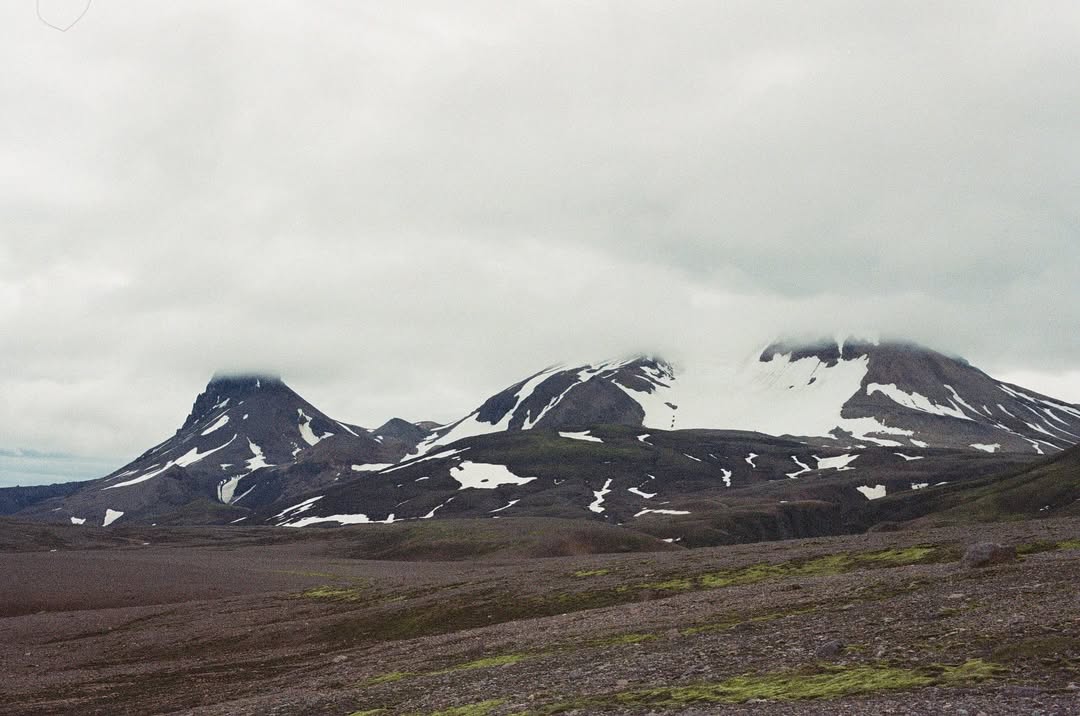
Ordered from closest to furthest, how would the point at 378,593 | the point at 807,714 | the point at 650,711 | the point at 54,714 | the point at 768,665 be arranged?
the point at 807,714 → the point at 650,711 → the point at 768,665 → the point at 54,714 → the point at 378,593

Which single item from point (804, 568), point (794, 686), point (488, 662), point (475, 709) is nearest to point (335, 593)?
point (804, 568)

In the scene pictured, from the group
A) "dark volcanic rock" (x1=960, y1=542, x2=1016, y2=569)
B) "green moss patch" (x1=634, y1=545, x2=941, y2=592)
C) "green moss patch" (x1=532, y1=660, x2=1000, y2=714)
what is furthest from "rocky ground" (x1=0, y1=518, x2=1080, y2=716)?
"dark volcanic rock" (x1=960, y1=542, x2=1016, y2=569)

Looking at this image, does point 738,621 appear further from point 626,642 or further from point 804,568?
point 804,568

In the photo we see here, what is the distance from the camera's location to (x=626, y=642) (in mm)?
39469

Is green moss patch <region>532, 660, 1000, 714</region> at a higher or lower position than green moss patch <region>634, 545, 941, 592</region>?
higher

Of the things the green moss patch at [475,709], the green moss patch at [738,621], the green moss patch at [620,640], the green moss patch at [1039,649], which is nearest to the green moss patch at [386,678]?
the green moss patch at [620,640]

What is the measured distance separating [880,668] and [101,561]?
154400mm

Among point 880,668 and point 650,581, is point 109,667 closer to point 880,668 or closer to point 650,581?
point 650,581

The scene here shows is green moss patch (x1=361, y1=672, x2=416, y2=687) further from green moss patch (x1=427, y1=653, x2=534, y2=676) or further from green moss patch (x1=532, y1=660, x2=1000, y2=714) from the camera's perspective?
green moss patch (x1=532, y1=660, x2=1000, y2=714)

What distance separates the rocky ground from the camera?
2427 cm

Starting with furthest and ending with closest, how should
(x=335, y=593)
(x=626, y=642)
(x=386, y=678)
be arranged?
(x=335, y=593), (x=386, y=678), (x=626, y=642)

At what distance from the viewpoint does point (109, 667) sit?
5994 cm

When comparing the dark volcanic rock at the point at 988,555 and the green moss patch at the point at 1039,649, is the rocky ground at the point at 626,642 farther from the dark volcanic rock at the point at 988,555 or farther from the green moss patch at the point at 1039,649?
the dark volcanic rock at the point at 988,555

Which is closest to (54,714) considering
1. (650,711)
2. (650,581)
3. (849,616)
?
(650,711)
